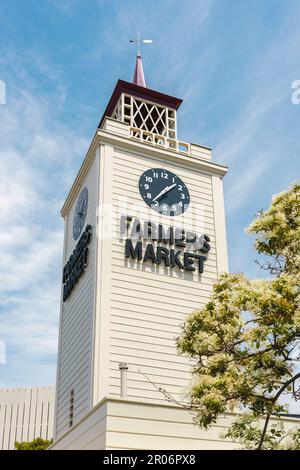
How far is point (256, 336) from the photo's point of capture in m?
10.3

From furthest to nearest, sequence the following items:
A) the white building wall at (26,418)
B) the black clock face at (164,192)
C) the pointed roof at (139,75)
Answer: the white building wall at (26,418)
the pointed roof at (139,75)
the black clock face at (164,192)

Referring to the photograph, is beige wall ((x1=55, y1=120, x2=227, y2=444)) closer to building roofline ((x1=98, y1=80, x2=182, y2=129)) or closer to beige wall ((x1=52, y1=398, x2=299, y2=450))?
beige wall ((x1=52, y1=398, x2=299, y2=450))

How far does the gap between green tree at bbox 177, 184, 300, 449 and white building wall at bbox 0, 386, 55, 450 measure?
210 ft

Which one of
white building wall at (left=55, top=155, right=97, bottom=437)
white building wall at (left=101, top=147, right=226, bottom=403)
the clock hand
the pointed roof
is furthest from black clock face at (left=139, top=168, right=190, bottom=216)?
the pointed roof

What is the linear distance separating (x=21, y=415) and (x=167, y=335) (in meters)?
56.8

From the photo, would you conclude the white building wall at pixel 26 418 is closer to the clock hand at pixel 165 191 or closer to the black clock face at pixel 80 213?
the black clock face at pixel 80 213

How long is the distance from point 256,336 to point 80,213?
15.5 m

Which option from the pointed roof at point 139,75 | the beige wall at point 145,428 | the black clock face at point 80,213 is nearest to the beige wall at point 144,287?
the black clock face at point 80,213

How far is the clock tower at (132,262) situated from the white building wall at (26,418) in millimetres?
50859

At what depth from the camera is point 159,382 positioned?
19.5m

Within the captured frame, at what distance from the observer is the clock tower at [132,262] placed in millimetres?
19359
